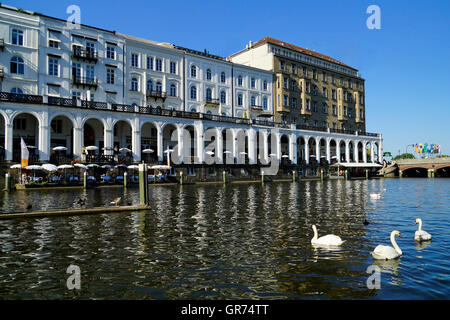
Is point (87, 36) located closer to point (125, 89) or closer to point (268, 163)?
point (125, 89)

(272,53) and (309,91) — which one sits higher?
(272,53)

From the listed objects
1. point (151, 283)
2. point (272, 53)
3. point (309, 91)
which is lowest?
point (151, 283)

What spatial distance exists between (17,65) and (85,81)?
27.2 ft

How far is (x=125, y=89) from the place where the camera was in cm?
5212

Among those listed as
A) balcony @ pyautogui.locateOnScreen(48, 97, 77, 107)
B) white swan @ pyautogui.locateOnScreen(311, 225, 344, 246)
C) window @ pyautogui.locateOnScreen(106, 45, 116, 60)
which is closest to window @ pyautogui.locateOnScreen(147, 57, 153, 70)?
window @ pyautogui.locateOnScreen(106, 45, 116, 60)

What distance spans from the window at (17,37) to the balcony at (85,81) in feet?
24.2

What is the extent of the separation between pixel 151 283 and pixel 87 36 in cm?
4944

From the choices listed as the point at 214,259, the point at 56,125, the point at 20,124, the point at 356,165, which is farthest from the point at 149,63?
the point at 214,259

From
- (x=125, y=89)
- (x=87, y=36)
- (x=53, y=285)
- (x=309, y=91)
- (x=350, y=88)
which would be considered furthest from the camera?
(x=350, y=88)

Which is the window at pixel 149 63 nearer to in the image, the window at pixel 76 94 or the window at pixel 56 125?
the window at pixel 76 94

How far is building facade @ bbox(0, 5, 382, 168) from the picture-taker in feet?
141

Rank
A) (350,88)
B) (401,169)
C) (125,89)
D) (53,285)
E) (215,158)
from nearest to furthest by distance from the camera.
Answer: (53,285) → (125,89) → (215,158) → (401,169) → (350,88)

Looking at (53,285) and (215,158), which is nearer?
(53,285)

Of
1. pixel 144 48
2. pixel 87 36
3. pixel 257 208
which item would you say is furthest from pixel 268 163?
pixel 257 208
